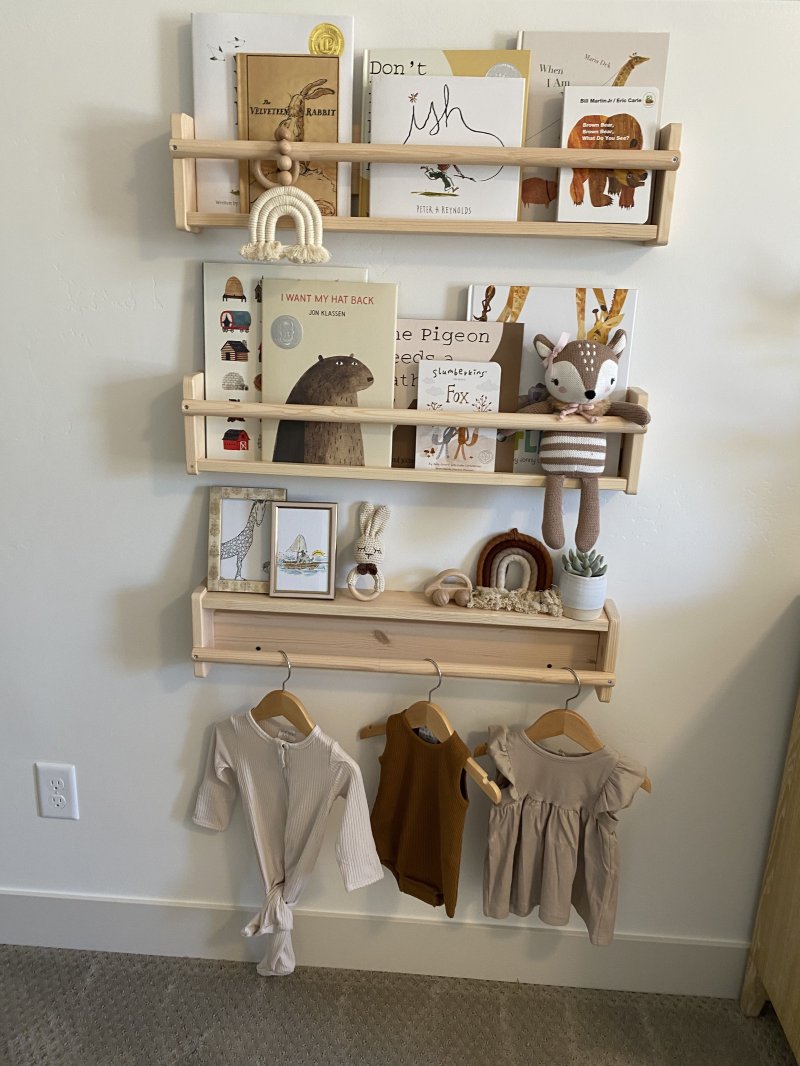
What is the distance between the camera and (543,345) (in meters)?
1.19

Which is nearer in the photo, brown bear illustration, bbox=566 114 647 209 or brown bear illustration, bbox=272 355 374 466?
brown bear illustration, bbox=566 114 647 209

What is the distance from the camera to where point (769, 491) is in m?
1.30

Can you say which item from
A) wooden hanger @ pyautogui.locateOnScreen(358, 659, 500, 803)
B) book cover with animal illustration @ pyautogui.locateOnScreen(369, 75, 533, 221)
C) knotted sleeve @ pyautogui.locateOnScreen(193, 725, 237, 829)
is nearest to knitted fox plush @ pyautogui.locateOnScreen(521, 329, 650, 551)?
book cover with animal illustration @ pyautogui.locateOnScreen(369, 75, 533, 221)

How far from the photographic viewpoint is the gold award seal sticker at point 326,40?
114 centimetres

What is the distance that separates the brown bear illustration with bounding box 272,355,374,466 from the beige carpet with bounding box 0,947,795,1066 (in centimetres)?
101

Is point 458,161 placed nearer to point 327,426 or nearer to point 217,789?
point 327,426

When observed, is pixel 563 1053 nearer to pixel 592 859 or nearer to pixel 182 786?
pixel 592 859

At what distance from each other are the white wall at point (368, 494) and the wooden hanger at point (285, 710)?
6 cm

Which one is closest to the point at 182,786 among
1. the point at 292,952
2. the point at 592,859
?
the point at 292,952

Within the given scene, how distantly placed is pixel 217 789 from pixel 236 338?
0.81 metres

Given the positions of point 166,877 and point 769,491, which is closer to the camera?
point 769,491

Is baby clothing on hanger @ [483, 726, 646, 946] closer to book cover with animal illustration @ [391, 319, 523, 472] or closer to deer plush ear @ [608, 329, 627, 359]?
book cover with animal illustration @ [391, 319, 523, 472]

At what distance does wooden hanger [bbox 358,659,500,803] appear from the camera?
130 cm

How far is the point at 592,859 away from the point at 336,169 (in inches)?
47.3
